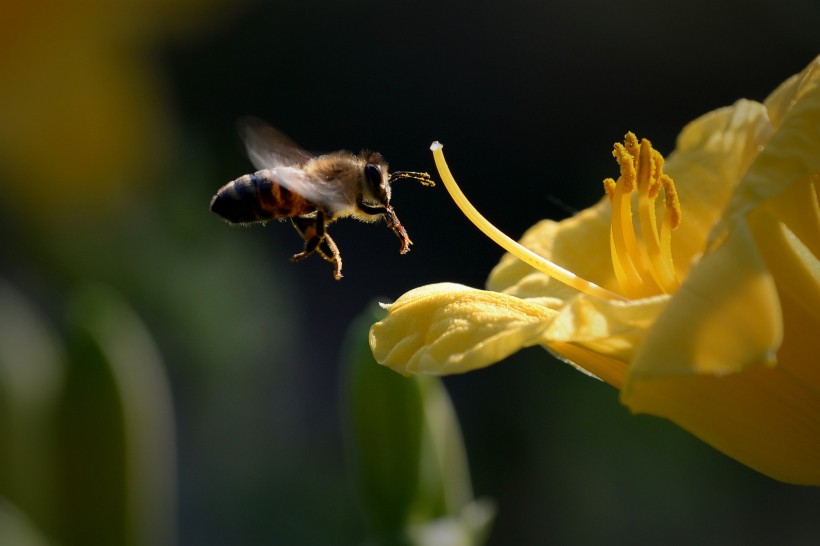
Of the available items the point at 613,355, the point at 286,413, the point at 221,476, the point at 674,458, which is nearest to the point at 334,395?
the point at 286,413

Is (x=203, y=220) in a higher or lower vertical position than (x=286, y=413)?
higher

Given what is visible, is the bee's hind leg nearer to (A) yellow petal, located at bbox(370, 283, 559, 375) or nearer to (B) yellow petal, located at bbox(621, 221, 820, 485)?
(A) yellow petal, located at bbox(370, 283, 559, 375)

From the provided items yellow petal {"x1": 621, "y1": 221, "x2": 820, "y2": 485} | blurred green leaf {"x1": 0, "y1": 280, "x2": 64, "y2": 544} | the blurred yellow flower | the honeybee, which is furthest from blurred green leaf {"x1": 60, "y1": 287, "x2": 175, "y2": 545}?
the blurred yellow flower

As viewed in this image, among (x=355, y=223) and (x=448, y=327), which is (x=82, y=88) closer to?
(x=355, y=223)

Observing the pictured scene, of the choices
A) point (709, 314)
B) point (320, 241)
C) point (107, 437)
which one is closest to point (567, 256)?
point (320, 241)

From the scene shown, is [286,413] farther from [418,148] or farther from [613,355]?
[613,355]

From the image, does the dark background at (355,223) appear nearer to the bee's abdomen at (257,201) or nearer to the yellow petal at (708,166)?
the yellow petal at (708,166)
